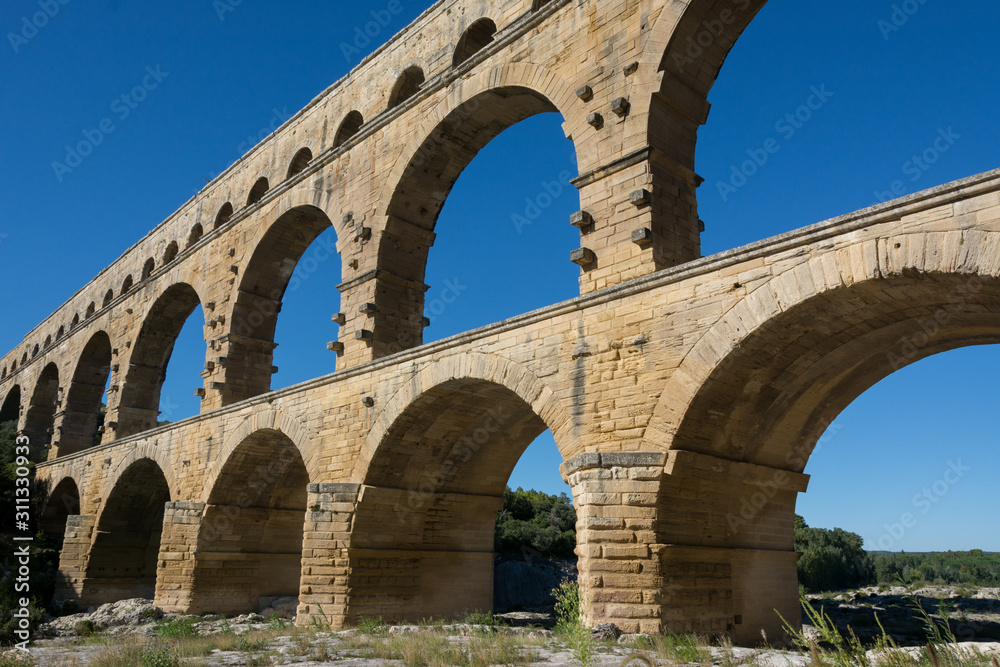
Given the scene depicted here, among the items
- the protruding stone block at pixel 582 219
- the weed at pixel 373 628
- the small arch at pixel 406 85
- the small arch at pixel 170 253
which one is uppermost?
the small arch at pixel 406 85

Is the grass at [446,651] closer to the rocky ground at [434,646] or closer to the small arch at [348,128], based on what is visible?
the rocky ground at [434,646]

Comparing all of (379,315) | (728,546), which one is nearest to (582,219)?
(728,546)

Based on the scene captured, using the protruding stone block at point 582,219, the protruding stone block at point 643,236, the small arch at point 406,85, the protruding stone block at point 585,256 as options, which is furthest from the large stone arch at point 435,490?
the small arch at point 406,85

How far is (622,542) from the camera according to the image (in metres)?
7.16

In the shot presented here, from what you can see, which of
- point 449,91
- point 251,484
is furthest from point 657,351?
point 251,484

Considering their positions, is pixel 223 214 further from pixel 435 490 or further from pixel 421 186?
pixel 435 490

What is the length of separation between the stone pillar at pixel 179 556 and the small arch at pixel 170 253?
9.37 metres

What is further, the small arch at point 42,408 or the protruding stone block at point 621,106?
the small arch at point 42,408

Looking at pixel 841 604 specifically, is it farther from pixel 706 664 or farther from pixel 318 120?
pixel 318 120

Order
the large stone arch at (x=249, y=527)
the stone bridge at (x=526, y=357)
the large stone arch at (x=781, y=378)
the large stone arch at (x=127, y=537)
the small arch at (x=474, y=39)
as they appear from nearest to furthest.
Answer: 1. the large stone arch at (x=781, y=378)
2. the stone bridge at (x=526, y=357)
3. the small arch at (x=474, y=39)
4. the large stone arch at (x=249, y=527)
5. the large stone arch at (x=127, y=537)

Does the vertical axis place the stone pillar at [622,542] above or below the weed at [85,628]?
above

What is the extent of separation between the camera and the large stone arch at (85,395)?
2467 centimetres

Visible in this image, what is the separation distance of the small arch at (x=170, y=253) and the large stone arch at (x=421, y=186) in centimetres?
1105

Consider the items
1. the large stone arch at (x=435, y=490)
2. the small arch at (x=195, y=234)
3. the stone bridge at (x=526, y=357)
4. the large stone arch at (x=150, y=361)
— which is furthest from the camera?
the large stone arch at (x=150, y=361)
